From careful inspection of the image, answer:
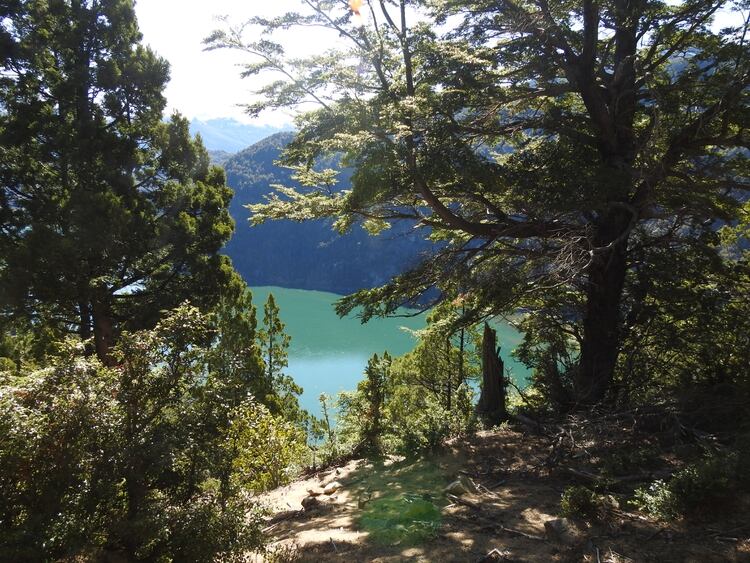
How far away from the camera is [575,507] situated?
401 cm

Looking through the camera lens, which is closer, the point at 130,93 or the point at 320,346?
the point at 130,93

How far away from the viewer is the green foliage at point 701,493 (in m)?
3.75

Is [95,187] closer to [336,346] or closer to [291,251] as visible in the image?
[336,346]

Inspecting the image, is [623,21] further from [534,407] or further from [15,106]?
[15,106]

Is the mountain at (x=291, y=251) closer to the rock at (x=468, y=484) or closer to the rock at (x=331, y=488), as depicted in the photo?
the rock at (x=331, y=488)

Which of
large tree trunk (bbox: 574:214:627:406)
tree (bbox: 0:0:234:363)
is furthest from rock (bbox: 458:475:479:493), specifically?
tree (bbox: 0:0:234:363)

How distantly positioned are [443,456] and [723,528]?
331 centimetres

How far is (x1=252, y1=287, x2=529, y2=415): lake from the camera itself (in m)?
39.7

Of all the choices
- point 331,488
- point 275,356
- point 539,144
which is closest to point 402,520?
point 331,488

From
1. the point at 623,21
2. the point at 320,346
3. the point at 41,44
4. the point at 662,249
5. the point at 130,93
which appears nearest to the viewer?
the point at 623,21

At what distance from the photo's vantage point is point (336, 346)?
182ft

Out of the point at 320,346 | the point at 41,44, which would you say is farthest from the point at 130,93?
the point at 320,346

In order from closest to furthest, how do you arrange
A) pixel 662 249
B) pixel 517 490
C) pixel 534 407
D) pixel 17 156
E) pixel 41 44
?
pixel 517 490 → pixel 662 249 → pixel 534 407 → pixel 17 156 → pixel 41 44

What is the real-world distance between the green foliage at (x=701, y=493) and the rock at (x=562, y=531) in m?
0.62
